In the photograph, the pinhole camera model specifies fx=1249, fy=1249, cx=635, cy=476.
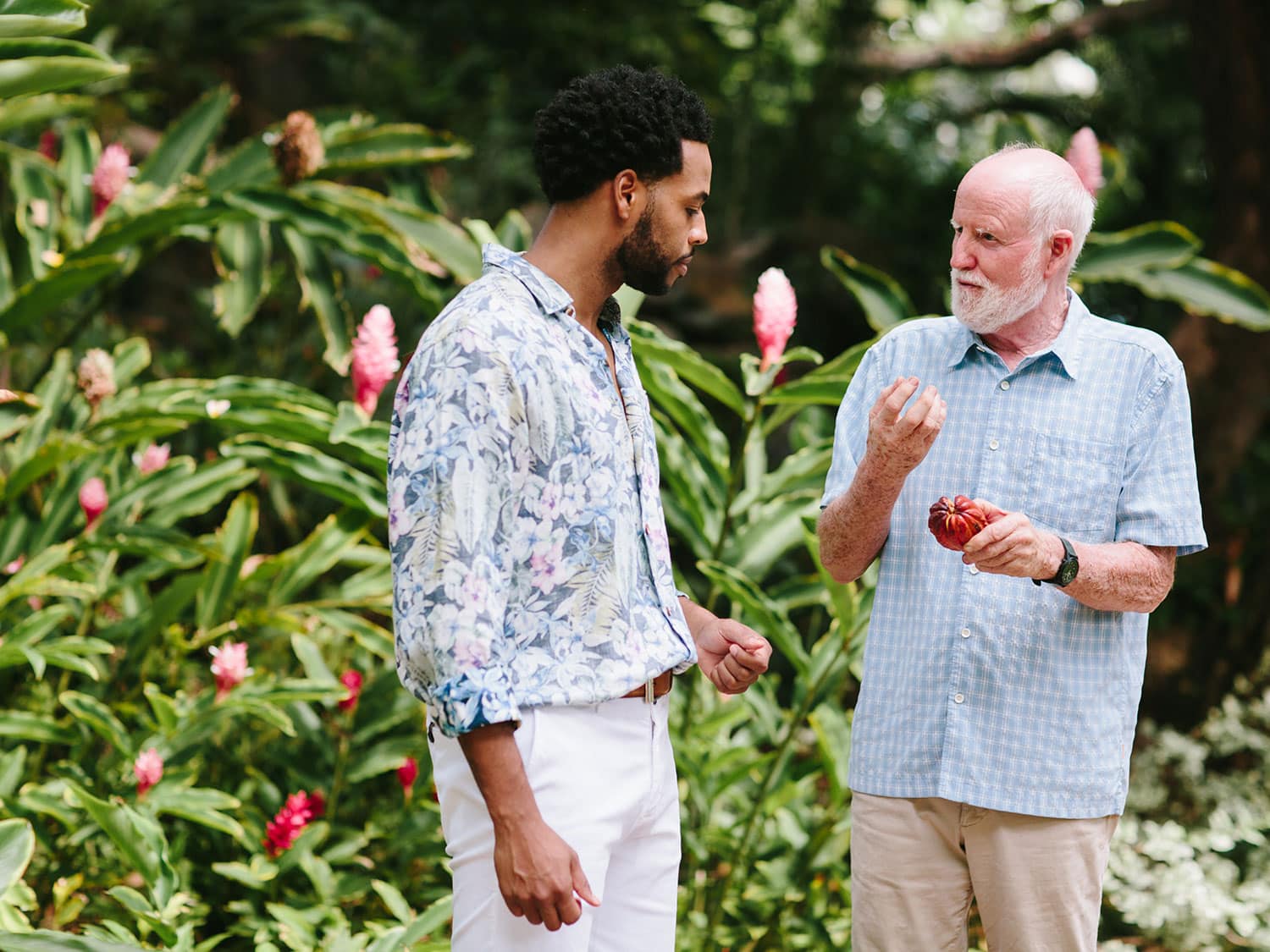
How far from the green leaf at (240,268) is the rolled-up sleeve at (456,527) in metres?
2.18

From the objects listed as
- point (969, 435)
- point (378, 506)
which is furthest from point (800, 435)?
point (969, 435)

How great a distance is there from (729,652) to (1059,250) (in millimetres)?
830

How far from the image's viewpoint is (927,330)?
2.12 metres

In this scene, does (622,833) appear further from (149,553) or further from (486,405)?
(149,553)

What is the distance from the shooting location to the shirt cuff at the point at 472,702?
143 cm

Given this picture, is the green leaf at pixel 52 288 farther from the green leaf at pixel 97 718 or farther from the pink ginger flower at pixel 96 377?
the green leaf at pixel 97 718

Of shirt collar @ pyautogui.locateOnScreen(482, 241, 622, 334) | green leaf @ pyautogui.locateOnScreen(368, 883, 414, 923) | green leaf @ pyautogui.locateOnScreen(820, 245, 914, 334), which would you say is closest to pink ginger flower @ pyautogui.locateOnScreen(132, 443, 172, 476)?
green leaf @ pyautogui.locateOnScreen(368, 883, 414, 923)

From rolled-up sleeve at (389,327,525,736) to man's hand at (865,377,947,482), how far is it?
54cm

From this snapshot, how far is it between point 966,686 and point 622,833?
0.63 metres

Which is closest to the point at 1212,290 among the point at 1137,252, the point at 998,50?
the point at 1137,252

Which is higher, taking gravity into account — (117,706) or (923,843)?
(923,843)

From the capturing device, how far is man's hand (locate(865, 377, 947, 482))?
1745 mm

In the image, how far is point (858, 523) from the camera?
196 cm

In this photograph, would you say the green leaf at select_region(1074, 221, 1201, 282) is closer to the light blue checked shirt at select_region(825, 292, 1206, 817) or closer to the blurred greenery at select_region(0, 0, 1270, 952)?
the blurred greenery at select_region(0, 0, 1270, 952)
